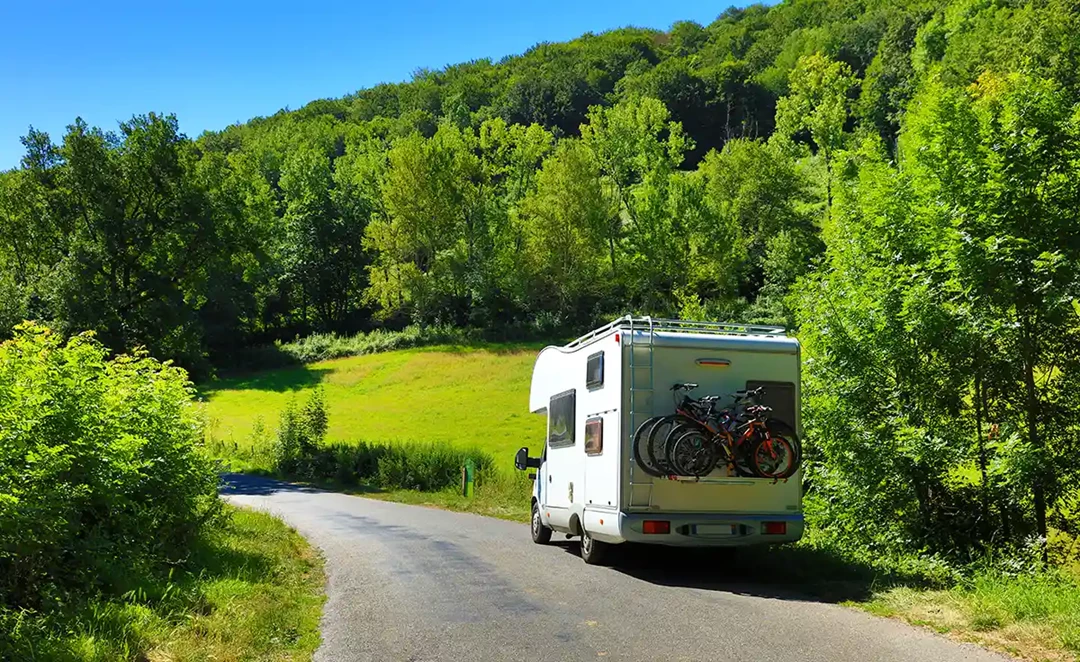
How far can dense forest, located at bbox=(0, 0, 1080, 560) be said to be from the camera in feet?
34.0

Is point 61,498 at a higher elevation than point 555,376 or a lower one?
lower

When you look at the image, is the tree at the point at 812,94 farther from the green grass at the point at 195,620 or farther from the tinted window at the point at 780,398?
the green grass at the point at 195,620

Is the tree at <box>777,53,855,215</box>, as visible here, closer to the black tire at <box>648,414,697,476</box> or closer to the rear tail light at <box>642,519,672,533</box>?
the black tire at <box>648,414,697,476</box>

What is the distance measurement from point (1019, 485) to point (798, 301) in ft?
17.1

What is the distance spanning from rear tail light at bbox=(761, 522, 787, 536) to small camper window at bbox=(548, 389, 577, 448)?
326 cm

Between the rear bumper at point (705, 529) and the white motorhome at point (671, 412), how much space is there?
1 cm

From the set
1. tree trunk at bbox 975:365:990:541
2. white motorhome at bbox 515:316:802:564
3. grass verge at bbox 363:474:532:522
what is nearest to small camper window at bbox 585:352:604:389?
white motorhome at bbox 515:316:802:564

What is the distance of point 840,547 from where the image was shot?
1173cm

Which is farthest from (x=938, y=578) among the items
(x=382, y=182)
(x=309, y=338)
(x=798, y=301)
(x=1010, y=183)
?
(x=382, y=182)

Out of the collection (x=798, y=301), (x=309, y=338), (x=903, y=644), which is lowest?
(x=903, y=644)

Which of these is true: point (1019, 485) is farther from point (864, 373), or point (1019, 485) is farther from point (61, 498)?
point (61, 498)

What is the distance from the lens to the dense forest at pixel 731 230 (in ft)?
34.0

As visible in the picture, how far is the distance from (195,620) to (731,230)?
60869mm

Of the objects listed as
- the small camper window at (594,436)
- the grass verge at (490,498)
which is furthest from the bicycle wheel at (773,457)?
the grass verge at (490,498)
